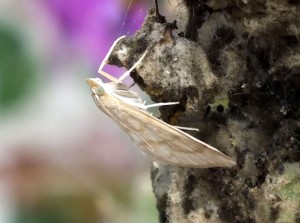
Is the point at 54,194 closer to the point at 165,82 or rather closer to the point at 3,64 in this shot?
the point at 3,64

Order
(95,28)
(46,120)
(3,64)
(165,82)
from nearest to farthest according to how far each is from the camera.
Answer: (165,82)
(95,28)
(3,64)
(46,120)

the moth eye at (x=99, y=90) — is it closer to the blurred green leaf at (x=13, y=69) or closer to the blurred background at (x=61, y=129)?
the blurred background at (x=61, y=129)

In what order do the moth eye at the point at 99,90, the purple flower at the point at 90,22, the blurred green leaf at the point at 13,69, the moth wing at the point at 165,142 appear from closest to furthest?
the moth wing at the point at 165,142, the moth eye at the point at 99,90, the purple flower at the point at 90,22, the blurred green leaf at the point at 13,69

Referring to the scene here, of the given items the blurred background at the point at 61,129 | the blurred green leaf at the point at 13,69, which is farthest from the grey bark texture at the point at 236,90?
the blurred green leaf at the point at 13,69

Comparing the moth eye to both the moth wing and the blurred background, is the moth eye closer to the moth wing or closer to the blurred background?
the moth wing

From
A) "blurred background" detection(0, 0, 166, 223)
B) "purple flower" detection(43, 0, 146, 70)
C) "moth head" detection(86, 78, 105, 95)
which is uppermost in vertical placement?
"moth head" detection(86, 78, 105, 95)

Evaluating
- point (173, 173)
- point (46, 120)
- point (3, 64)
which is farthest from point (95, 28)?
point (173, 173)

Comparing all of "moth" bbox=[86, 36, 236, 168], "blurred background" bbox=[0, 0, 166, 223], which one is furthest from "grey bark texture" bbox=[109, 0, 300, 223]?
"blurred background" bbox=[0, 0, 166, 223]
